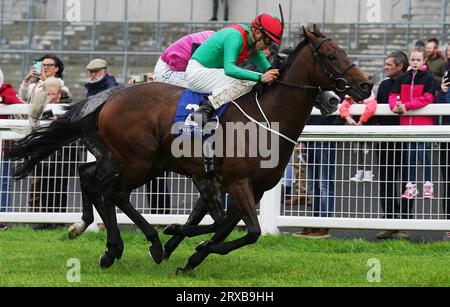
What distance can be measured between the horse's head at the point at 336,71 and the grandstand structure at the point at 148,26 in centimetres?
1112

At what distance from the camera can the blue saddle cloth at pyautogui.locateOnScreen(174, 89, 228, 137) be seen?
8.50 m

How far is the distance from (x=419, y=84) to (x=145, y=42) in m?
12.4

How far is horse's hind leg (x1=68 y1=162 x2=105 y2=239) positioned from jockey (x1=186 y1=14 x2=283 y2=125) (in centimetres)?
131

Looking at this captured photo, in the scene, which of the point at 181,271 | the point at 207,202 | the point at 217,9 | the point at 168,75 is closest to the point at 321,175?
the point at 207,202

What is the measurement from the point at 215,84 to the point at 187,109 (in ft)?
0.97

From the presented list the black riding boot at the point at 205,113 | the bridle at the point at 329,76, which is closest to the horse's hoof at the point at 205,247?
the black riding boot at the point at 205,113

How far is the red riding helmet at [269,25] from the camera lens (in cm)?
845

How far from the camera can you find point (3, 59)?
22125mm

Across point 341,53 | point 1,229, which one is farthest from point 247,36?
point 1,229

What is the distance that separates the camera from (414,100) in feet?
34.2

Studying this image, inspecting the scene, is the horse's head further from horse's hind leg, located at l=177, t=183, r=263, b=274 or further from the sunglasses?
horse's hind leg, located at l=177, t=183, r=263, b=274

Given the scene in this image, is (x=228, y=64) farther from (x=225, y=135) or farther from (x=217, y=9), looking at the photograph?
(x=217, y=9)

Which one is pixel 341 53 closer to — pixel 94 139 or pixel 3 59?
pixel 94 139
